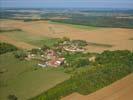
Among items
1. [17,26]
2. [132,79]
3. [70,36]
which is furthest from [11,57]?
[132,79]

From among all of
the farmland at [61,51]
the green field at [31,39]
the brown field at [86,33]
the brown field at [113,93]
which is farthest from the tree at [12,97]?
the brown field at [86,33]

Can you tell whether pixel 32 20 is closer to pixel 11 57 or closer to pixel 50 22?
pixel 50 22

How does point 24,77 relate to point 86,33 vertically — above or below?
below

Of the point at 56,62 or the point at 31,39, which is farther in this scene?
the point at 31,39

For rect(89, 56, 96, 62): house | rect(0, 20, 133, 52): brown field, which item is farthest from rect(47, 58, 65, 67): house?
rect(0, 20, 133, 52): brown field

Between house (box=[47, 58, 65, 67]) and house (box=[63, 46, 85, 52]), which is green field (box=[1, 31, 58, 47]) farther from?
house (box=[47, 58, 65, 67])

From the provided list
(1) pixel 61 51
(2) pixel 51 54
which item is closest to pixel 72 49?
(1) pixel 61 51

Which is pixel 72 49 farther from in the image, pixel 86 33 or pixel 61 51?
pixel 86 33
